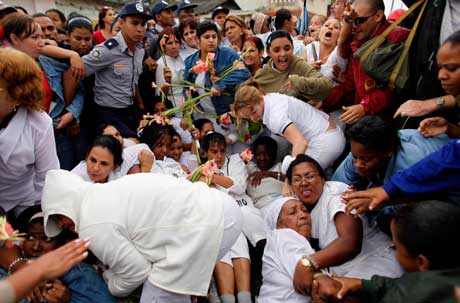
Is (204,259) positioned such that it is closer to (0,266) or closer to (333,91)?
(0,266)

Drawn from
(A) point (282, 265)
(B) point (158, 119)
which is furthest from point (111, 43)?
(A) point (282, 265)

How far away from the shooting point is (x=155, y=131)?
4.14 metres

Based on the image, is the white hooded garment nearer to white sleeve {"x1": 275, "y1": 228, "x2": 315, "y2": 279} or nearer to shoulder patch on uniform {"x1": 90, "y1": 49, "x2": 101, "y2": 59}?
white sleeve {"x1": 275, "y1": 228, "x2": 315, "y2": 279}

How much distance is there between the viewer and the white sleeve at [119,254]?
2.09 m

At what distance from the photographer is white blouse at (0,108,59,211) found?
2479 millimetres

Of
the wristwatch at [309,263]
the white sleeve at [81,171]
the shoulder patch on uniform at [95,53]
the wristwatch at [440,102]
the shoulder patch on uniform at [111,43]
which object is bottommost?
the wristwatch at [309,263]

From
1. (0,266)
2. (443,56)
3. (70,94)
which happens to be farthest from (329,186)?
(70,94)

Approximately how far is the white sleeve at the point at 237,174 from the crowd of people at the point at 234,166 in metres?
0.02

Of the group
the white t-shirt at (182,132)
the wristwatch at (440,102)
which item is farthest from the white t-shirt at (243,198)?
the wristwatch at (440,102)

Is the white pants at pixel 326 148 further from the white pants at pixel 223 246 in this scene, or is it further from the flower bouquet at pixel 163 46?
the flower bouquet at pixel 163 46

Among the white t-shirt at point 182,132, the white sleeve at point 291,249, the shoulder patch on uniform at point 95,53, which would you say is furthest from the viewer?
the white t-shirt at point 182,132

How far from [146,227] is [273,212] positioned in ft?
4.72

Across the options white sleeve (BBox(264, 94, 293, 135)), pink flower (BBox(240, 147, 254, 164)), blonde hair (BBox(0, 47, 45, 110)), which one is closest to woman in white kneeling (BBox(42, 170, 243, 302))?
blonde hair (BBox(0, 47, 45, 110))

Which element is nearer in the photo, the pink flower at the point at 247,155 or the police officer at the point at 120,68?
the pink flower at the point at 247,155
